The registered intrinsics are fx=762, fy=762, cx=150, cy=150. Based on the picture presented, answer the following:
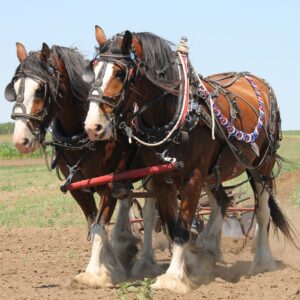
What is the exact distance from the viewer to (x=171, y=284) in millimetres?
6105

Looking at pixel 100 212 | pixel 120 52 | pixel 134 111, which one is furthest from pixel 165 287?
pixel 120 52

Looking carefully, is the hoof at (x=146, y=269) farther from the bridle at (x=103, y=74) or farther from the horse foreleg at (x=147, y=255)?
the bridle at (x=103, y=74)

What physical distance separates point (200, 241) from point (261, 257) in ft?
2.40

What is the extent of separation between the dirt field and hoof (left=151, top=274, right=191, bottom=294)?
101mm

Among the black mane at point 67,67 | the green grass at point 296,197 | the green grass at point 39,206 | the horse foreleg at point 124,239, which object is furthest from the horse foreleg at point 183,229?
the green grass at point 296,197

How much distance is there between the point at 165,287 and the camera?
6.09 m

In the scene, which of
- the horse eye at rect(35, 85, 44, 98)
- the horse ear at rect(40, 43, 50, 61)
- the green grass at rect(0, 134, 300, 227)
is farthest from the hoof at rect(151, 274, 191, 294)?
the green grass at rect(0, 134, 300, 227)

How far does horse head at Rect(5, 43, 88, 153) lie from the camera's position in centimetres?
605

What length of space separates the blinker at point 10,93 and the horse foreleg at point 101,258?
115cm

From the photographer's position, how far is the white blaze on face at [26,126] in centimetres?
599

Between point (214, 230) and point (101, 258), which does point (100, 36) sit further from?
point (214, 230)

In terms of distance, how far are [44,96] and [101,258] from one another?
1.47 m

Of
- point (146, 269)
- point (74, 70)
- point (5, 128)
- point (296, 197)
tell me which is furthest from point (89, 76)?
point (5, 128)

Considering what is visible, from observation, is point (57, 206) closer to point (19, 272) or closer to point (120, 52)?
point (19, 272)
